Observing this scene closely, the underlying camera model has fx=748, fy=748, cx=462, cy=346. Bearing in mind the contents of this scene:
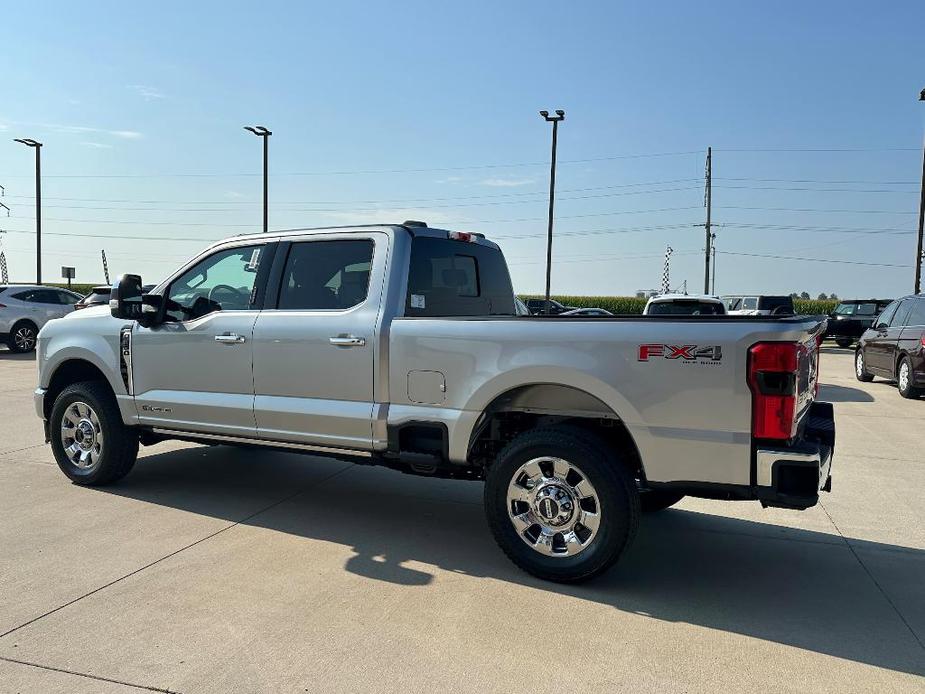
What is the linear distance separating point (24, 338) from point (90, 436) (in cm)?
1477

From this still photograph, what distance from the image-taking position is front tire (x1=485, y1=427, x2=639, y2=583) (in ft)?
13.0

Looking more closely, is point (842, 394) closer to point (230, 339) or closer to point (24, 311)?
point (230, 339)

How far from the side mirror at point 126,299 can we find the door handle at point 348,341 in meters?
1.83

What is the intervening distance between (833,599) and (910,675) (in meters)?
0.85

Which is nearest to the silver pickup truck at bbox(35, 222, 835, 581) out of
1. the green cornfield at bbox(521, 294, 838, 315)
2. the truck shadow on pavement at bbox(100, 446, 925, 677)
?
the truck shadow on pavement at bbox(100, 446, 925, 677)

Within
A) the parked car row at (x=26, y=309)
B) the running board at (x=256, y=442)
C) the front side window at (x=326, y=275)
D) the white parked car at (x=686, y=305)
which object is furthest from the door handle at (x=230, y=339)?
the parked car row at (x=26, y=309)

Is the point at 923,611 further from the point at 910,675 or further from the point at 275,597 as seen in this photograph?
the point at 275,597

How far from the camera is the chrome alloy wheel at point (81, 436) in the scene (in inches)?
235

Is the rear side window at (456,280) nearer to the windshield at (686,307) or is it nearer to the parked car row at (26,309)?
the windshield at (686,307)

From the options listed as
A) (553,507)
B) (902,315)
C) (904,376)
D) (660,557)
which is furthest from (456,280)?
(902,315)

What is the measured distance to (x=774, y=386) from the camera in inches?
142

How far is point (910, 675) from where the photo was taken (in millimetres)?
3184

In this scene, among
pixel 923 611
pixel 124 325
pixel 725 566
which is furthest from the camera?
pixel 124 325

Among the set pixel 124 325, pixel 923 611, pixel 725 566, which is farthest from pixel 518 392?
pixel 124 325
